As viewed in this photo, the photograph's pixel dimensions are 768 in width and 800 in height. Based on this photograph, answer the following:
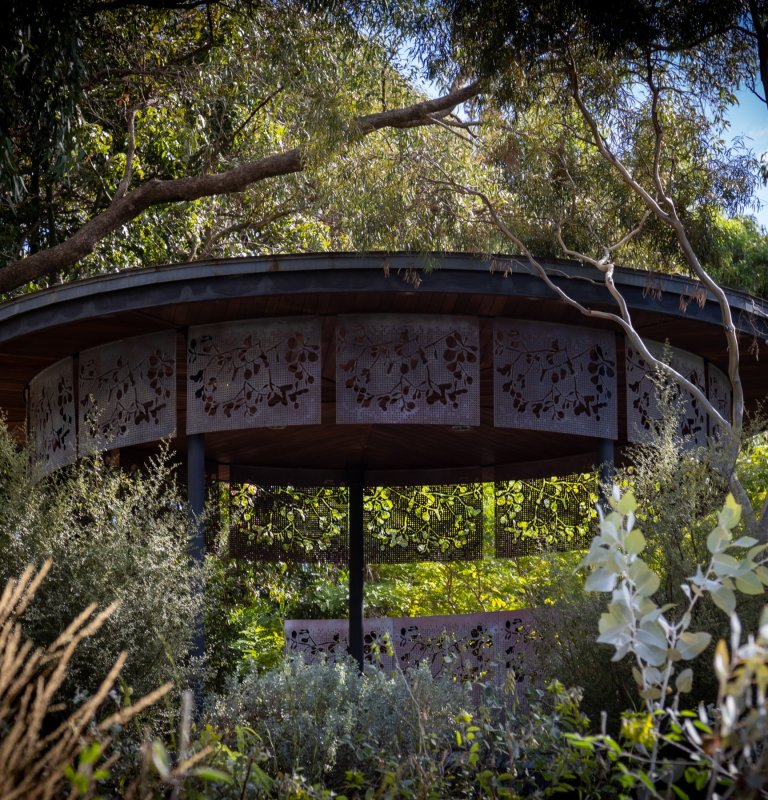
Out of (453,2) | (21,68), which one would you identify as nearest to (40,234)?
(21,68)

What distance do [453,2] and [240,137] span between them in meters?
5.25

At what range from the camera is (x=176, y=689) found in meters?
5.45

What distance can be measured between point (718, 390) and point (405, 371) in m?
2.80

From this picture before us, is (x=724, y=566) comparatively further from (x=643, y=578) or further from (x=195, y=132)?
(x=195, y=132)

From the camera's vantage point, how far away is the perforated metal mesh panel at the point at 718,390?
811 centimetres

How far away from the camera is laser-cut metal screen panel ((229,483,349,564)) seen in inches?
448

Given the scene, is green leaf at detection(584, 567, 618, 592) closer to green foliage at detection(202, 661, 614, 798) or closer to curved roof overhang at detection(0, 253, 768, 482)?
green foliage at detection(202, 661, 614, 798)

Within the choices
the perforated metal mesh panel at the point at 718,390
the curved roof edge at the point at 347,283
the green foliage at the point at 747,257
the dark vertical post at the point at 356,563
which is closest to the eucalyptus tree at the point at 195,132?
the curved roof edge at the point at 347,283

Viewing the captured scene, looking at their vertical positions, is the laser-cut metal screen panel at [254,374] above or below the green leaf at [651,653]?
above

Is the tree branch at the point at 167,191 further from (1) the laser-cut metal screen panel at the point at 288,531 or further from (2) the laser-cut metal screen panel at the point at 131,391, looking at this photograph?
(1) the laser-cut metal screen panel at the point at 288,531

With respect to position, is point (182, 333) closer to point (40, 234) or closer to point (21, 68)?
point (21, 68)

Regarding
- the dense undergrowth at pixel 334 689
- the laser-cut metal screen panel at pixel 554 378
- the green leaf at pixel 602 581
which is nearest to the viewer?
the green leaf at pixel 602 581

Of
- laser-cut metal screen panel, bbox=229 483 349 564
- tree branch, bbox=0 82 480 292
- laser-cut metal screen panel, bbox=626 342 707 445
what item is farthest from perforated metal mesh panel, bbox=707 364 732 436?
laser-cut metal screen panel, bbox=229 483 349 564

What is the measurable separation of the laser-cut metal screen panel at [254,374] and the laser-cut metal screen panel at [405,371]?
0.70ft
